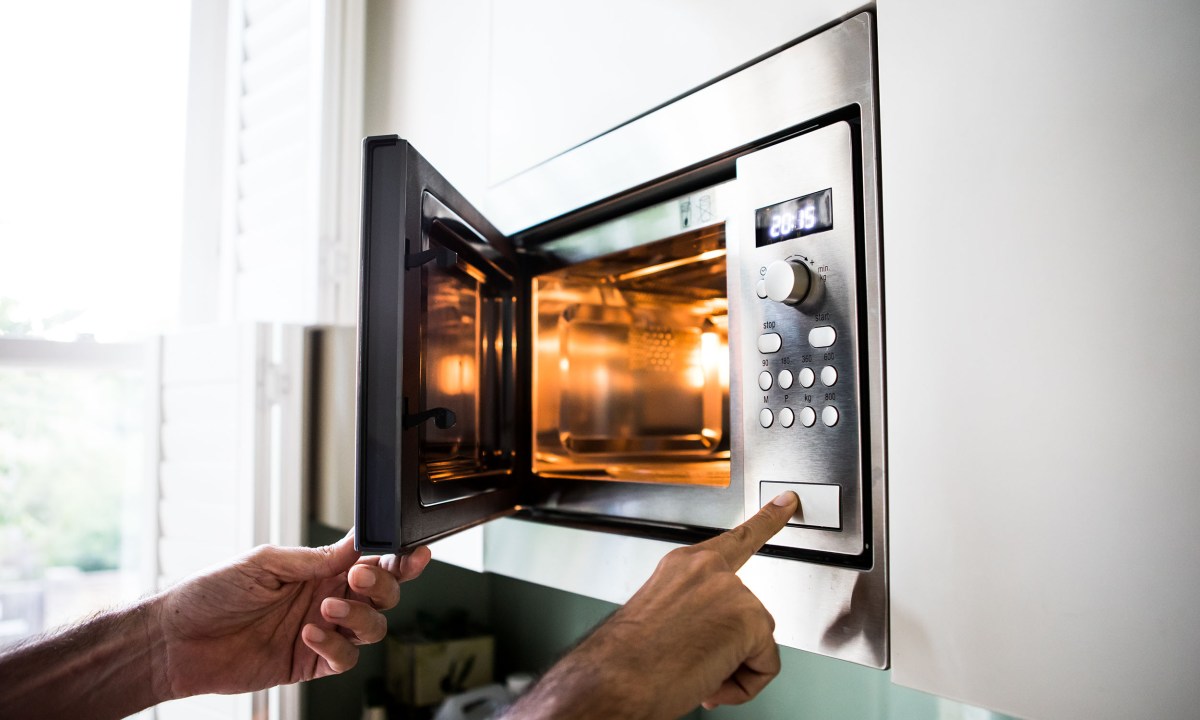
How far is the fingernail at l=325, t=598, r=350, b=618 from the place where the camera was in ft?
2.44

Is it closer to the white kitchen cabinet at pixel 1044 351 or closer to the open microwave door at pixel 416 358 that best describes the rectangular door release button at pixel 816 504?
the white kitchen cabinet at pixel 1044 351

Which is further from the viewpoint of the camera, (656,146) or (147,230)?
(147,230)

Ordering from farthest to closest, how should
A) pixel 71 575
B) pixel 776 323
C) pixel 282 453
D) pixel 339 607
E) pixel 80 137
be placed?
pixel 71 575, pixel 80 137, pixel 282 453, pixel 339 607, pixel 776 323

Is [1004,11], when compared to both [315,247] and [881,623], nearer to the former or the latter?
[881,623]

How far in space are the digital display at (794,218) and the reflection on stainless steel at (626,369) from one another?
0.87ft

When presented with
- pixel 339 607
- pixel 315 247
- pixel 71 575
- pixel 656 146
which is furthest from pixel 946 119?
pixel 71 575

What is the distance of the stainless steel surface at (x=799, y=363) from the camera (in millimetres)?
554

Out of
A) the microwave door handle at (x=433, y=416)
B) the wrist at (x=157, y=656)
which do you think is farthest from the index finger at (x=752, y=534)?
the wrist at (x=157, y=656)

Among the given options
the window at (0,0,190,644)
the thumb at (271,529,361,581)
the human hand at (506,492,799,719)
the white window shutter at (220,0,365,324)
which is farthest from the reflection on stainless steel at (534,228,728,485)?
the window at (0,0,190,644)

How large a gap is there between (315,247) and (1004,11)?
1.29m

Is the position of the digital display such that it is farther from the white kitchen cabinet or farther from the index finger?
the index finger

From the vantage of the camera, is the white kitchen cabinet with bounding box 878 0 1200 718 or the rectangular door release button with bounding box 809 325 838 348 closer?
the white kitchen cabinet with bounding box 878 0 1200 718

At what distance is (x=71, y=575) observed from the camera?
2336 mm

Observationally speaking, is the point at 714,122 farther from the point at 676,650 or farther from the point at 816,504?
the point at 676,650
